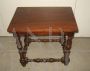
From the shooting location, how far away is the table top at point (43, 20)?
41.3 inches

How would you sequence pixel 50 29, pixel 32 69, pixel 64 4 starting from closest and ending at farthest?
pixel 50 29 < pixel 32 69 < pixel 64 4

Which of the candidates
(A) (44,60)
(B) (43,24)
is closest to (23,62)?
(A) (44,60)

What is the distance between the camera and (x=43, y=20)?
3.83 ft

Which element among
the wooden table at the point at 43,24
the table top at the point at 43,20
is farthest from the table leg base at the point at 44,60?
the table top at the point at 43,20

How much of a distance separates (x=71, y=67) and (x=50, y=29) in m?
0.51

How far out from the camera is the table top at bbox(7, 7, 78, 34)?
1.05m

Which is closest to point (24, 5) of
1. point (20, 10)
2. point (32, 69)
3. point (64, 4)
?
point (20, 10)

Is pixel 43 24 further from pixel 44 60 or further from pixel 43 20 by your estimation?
pixel 44 60

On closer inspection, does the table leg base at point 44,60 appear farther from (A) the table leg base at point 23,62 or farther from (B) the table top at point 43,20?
(B) the table top at point 43,20

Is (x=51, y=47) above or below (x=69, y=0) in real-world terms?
below

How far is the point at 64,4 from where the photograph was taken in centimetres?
144

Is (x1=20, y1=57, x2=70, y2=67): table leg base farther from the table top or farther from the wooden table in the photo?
the table top

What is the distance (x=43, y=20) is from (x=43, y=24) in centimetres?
7

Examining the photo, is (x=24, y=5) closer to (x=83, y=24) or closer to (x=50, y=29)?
(x=50, y=29)
